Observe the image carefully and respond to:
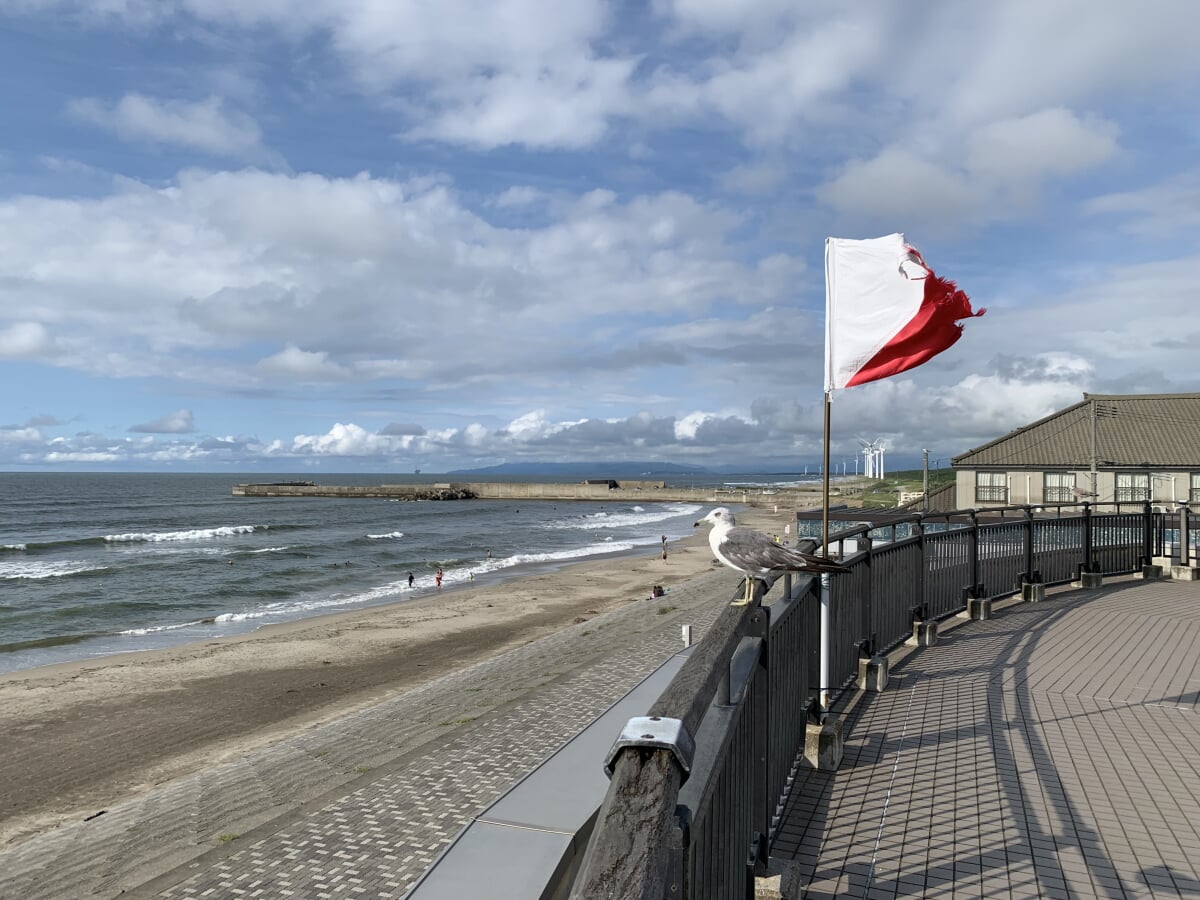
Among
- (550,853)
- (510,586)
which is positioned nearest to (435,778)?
(550,853)

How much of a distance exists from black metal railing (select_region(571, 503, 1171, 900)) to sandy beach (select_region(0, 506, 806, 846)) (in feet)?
43.9

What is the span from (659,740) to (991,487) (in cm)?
4574

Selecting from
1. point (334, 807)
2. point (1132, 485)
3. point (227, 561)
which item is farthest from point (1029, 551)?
point (227, 561)

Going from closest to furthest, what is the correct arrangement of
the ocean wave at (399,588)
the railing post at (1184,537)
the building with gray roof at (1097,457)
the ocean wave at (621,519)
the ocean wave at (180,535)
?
the railing post at (1184,537) < the ocean wave at (399,588) < the building with gray roof at (1097,457) < the ocean wave at (180,535) < the ocean wave at (621,519)

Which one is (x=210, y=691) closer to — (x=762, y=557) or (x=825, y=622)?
(x=825, y=622)

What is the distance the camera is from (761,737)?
350cm

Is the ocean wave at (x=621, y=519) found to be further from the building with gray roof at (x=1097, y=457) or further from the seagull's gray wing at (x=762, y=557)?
the seagull's gray wing at (x=762, y=557)

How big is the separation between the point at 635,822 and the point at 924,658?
303 inches

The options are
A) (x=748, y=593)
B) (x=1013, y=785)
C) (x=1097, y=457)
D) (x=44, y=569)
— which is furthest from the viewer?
(x=44, y=569)

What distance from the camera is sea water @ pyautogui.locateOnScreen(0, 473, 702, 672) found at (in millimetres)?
31094

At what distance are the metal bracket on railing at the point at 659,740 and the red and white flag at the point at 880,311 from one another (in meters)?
5.10

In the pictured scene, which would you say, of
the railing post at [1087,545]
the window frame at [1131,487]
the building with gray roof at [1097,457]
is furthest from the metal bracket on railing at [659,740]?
the window frame at [1131,487]

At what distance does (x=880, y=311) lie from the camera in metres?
6.30

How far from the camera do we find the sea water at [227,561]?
3109cm
